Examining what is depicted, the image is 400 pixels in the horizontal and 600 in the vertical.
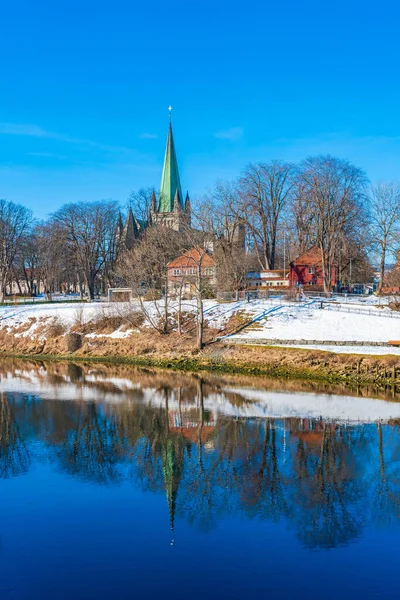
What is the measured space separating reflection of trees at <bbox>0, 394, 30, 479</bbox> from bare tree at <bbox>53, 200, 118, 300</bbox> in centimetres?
4372

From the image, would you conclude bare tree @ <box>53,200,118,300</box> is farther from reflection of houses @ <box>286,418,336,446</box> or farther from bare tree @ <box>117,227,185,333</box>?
reflection of houses @ <box>286,418,336,446</box>

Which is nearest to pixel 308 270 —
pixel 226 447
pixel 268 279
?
pixel 268 279

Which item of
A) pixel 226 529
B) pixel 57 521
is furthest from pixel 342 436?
pixel 57 521

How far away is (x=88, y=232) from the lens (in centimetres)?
7131

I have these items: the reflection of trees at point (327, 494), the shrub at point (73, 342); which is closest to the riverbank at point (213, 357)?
the shrub at point (73, 342)

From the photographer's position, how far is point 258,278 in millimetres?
64500

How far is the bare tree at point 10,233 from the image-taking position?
71625mm

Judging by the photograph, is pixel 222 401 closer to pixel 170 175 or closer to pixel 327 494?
pixel 327 494

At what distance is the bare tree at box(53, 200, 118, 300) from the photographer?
232 ft

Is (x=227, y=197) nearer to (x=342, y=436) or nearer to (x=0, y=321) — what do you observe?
(x=0, y=321)

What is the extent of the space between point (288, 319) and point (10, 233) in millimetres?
45590

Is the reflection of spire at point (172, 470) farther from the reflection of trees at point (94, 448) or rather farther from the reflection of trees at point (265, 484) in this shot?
the reflection of trees at point (265, 484)

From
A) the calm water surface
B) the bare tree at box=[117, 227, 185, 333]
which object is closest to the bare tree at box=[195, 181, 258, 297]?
the bare tree at box=[117, 227, 185, 333]

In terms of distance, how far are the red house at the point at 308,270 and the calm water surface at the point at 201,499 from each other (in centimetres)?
3692
